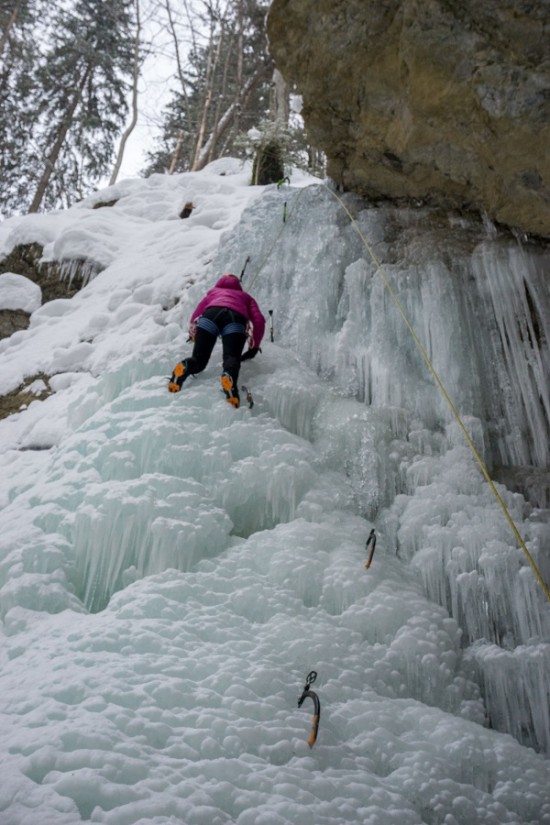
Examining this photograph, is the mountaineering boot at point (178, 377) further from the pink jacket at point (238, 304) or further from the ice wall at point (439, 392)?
the ice wall at point (439, 392)

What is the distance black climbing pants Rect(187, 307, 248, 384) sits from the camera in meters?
4.28

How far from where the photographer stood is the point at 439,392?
4277 millimetres

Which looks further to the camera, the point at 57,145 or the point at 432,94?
the point at 57,145

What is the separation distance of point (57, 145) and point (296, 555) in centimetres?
1369

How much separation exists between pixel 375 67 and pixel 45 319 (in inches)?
177

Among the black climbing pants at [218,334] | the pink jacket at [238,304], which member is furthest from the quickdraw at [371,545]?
the pink jacket at [238,304]

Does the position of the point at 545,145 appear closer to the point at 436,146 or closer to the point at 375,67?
the point at 436,146

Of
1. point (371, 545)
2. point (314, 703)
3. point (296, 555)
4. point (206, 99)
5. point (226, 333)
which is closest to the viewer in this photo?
point (314, 703)

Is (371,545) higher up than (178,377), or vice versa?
(178,377)

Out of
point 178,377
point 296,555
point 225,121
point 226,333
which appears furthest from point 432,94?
Result: point 225,121

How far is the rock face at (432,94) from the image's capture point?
3590mm

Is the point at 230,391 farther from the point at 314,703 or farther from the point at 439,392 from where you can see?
the point at 314,703

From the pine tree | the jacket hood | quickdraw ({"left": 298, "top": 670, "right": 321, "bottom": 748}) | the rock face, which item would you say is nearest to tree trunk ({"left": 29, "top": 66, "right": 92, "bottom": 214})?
the pine tree

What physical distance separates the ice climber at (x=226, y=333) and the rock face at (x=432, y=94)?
186 cm
